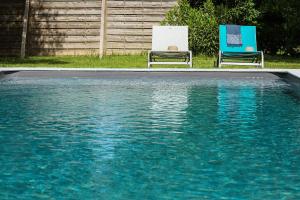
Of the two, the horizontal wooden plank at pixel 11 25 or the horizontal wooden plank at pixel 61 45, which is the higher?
the horizontal wooden plank at pixel 11 25

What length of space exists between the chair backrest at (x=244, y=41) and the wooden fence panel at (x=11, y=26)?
7.27 meters

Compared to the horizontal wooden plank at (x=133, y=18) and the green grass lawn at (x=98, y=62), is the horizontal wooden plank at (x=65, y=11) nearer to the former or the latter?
the horizontal wooden plank at (x=133, y=18)

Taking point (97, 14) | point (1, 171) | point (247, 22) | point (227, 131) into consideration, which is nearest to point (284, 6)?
point (247, 22)

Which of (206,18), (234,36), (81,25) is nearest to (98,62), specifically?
(81,25)

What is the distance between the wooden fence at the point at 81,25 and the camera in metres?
18.7

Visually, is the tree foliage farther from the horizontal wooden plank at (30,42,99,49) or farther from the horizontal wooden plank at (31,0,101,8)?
the horizontal wooden plank at (30,42,99,49)

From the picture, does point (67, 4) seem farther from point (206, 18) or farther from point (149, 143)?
point (149, 143)

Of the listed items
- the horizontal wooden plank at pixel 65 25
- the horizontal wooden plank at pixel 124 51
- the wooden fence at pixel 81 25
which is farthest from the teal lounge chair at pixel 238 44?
the horizontal wooden plank at pixel 65 25

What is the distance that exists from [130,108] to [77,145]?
8.99ft

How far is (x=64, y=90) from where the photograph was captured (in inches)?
413

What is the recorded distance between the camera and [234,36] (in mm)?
14461

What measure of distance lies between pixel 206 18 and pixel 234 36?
333 cm

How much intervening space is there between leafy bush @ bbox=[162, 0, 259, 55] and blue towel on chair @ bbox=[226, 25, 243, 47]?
9.11 feet

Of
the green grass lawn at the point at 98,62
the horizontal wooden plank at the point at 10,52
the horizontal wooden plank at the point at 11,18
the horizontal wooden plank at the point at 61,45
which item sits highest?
the horizontal wooden plank at the point at 11,18
